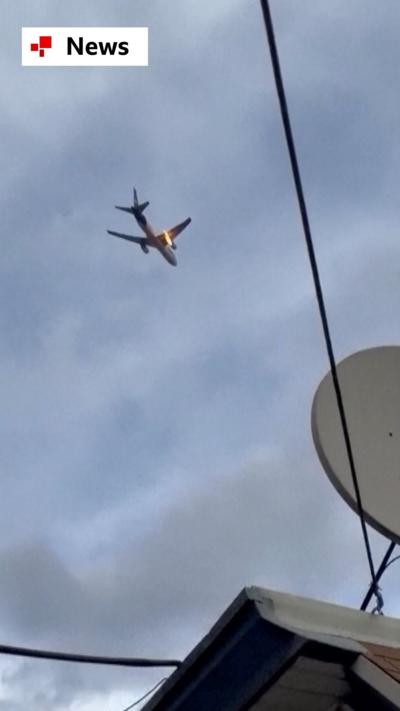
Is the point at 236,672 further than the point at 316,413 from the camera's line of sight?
No

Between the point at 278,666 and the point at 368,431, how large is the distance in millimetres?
3364

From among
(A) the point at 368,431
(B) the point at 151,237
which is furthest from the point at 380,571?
(B) the point at 151,237

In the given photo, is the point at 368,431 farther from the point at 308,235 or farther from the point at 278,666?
the point at 278,666

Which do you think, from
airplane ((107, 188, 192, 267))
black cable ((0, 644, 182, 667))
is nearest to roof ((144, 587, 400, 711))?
black cable ((0, 644, 182, 667))

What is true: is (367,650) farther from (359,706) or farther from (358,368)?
(358,368)

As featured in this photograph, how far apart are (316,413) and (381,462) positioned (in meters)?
0.66

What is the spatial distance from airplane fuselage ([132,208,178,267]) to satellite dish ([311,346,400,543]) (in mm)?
50045

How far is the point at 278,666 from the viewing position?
496 cm

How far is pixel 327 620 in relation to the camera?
564cm

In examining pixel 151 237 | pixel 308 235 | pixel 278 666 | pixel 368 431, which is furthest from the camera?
pixel 151 237

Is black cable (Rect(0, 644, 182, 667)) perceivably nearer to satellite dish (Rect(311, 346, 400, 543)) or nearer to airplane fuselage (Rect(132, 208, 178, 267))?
satellite dish (Rect(311, 346, 400, 543))

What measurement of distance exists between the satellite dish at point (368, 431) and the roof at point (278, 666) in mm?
1985

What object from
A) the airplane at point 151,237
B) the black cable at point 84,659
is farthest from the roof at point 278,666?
the airplane at point 151,237

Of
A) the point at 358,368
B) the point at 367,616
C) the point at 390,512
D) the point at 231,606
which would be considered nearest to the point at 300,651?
the point at 231,606
